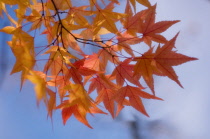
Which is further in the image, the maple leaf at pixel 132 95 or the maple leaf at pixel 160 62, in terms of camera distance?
the maple leaf at pixel 132 95

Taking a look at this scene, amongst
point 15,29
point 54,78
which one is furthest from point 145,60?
point 15,29

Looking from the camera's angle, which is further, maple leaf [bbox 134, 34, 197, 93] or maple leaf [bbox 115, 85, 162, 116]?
maple leaf [bbox 115, 85, 162, 116]

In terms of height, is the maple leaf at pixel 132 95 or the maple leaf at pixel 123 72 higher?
the maple leaf at pixel 123 72

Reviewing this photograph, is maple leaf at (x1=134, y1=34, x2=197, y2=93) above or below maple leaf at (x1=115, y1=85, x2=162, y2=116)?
above

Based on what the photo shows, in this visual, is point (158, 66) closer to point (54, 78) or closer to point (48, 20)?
point (54, 78)

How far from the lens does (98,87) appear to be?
2.65ft

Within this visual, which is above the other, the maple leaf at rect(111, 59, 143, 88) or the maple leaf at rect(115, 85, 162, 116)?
the maple leaf at rect(111, 59, 143, 88)

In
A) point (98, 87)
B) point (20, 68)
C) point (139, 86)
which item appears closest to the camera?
point (20, 68)

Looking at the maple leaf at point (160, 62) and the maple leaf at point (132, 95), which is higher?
the maple leaf at point (160, 62)

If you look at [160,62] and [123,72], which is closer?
[160,62]

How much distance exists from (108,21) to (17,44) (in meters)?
0.25

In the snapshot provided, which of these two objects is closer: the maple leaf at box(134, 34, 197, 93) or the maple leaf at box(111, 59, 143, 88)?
the maple leaf at box(134, 34, 197, 93)

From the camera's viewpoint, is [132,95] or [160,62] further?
[132,95]

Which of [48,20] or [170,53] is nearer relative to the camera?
[170,53]
